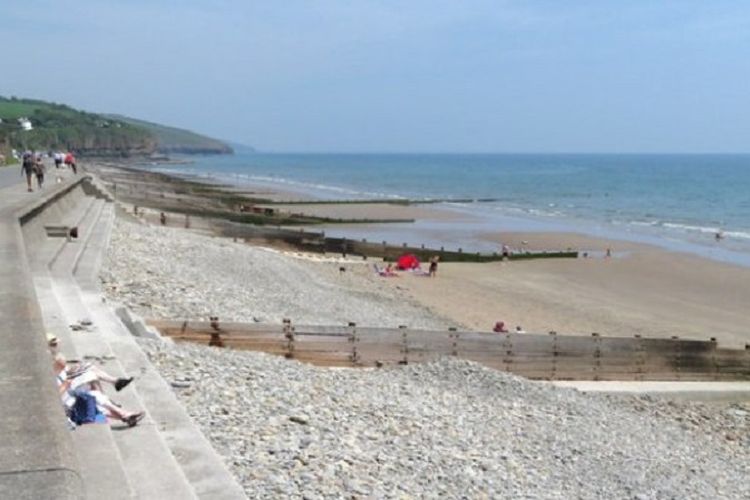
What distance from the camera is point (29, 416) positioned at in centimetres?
501

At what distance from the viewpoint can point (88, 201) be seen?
33.8 meters

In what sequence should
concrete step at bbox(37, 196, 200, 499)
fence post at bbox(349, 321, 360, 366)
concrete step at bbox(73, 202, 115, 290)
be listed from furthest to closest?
concrete step at bbox(73, 202, 115, 290) → fence post at bbox(349, 321, 360, 366) → concrete step at bbox(37, 196, 200, 499)

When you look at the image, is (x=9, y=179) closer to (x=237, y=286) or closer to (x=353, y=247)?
(x=353, y=247)

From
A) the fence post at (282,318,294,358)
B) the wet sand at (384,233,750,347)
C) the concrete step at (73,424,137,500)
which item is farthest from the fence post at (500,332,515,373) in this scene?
the concrete step at (73,424,137,500)

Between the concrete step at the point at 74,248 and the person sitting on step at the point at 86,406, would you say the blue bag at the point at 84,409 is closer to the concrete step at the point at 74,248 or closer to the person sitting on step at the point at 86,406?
the person sitting on step at the point at 86,406

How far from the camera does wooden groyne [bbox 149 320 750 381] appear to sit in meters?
13.7

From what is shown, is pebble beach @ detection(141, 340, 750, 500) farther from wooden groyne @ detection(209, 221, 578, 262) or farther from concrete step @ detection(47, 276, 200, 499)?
wooden groyne @ detection(209, 221, 578, 262)

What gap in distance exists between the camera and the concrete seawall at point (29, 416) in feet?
13.6

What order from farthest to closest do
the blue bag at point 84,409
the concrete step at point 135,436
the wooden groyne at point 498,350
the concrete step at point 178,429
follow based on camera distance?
1. the wooden groyne at point 498,350
2. the blue bag at point 84,409
3. the concrete step at point 178,429
4. the concrete step at point 135,436

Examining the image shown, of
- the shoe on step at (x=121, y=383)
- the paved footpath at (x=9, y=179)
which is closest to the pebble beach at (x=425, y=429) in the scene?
the shoe on step at (x=121, y=383)

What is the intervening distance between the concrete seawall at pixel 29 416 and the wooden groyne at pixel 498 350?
494 cm

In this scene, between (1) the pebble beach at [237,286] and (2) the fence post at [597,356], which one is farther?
(1) the pebble beach at [237,286]

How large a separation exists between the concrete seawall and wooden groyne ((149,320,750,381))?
4.94 meters

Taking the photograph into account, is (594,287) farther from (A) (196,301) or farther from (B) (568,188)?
(B) (568,188)
